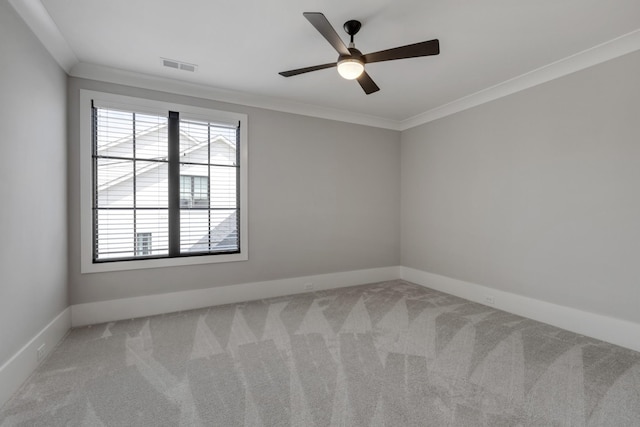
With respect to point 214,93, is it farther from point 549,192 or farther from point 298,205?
point 549,192

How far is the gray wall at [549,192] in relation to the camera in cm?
275

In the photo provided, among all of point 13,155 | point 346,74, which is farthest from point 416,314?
point 13,155

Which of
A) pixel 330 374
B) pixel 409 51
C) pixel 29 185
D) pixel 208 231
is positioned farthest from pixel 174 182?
pixel 409 51

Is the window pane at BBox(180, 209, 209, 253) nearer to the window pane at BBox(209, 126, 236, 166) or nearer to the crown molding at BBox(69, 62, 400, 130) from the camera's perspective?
the window pane at BBox(209, 126, 236, 166)

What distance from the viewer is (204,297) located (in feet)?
12.5

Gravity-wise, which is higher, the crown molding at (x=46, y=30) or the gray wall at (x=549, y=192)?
the crown molding at (x=46, y=30)

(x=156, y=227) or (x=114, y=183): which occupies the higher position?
(x=114, y=183)

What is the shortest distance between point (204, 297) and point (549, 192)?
430 centimetres

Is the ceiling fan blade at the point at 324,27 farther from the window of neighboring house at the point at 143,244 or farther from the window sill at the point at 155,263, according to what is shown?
the window of neighboring house at the point at 143,244

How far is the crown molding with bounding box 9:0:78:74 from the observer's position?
2146 millimetres

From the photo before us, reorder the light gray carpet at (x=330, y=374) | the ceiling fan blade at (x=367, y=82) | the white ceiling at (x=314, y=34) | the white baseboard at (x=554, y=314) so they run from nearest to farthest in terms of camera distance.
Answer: the light gray carpet at (x=330, y=374)
the white ceiling at (x=314, y=34)
the ceiling fan blade at (x=367, y=82)
the white baseboard at (x=554, y=314)

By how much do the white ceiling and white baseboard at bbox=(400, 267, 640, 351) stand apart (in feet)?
8.37

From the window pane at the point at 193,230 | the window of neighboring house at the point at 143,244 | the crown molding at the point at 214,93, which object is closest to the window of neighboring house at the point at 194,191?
the window pane at the point at 193,230

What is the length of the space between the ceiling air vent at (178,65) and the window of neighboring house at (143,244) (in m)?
1.95
